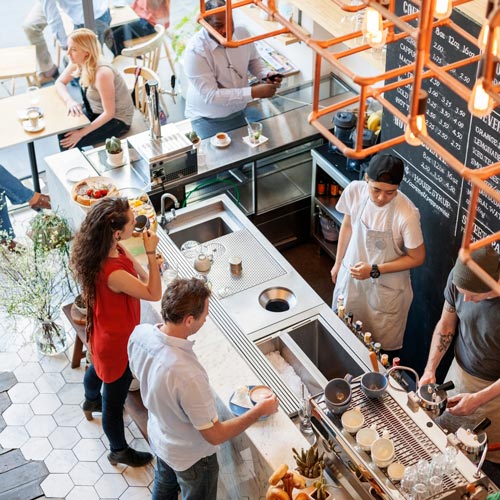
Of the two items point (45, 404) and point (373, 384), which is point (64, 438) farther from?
point (373, 384)

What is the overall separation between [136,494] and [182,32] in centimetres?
465

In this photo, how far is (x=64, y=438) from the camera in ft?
15.8

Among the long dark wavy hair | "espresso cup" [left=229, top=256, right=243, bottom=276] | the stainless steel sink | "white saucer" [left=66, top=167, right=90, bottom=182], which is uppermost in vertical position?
the long dark wavy hair

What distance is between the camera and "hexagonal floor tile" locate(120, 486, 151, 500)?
14.7ft

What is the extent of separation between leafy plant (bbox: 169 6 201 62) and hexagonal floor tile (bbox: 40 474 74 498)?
428 cm

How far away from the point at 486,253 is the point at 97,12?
4780 millimetres

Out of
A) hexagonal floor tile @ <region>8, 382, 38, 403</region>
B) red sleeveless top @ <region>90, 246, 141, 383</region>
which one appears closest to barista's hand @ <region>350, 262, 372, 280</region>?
red sleeveless top @ <region>90, 246, 141, 383</region>

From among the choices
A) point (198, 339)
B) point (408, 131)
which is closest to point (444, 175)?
point (198, 339)

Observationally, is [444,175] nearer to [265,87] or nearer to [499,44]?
[265,87]

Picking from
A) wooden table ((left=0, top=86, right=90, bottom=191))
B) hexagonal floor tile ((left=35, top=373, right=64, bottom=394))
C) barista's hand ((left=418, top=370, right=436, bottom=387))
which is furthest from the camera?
wooden table ((left=0, top=86, right=90, bottom=191))

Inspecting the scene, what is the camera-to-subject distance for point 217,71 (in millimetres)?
5891

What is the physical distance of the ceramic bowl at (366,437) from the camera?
10.6 feet

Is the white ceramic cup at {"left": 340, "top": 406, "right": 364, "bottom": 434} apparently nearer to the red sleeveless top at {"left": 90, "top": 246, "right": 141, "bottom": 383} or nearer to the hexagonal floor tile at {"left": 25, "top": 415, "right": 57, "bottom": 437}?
the red sleeveless top at {"left": 90, "top": 246, "right": 141, "bottom": 383}

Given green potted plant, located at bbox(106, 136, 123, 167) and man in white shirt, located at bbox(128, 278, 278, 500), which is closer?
man in white shirt, located at bbox(128, 278, 278, 500)
